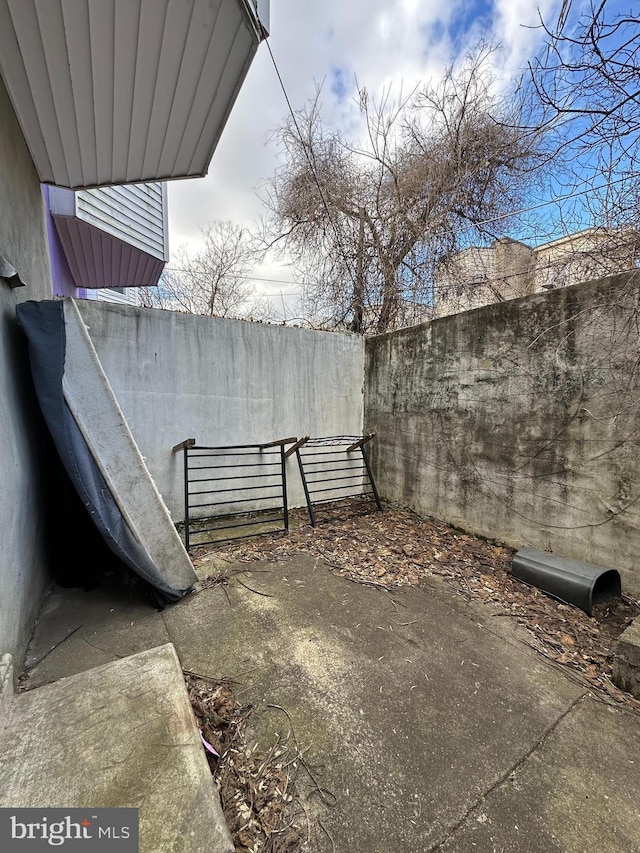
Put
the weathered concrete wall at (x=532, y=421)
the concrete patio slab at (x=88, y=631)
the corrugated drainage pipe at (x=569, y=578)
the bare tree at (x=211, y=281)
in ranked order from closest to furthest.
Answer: the concrete patio slab at (x=88, y=631) → the corrugated drainage pipe at (x=569, y=578) → the weathered concrete wall at (x=532, y=421) → the bare tree at (x=211, y=281)

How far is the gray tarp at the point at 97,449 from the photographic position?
78.9 inches

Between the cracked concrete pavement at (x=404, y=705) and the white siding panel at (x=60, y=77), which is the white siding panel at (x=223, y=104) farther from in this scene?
the cracked concrete pavement at (x=404, y=705)

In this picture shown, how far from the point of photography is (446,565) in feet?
9.78

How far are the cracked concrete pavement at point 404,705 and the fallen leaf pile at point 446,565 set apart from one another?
0.16 metres

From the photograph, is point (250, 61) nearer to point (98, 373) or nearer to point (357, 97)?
point (98, 373)

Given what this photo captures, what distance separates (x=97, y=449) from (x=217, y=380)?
1.74 m

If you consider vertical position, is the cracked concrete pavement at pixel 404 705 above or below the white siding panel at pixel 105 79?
below

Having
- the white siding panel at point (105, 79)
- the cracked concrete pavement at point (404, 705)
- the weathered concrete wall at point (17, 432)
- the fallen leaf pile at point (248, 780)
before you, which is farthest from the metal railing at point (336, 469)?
the white siding panel at point (105, 79)

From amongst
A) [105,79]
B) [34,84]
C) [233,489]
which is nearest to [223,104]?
[105,79]

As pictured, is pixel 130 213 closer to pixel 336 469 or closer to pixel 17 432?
pixel 17 432

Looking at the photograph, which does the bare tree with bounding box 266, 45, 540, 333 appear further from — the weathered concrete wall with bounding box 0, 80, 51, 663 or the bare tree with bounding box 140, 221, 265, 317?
the weathered concrete wall with bounding box 0, 80, 51, 663

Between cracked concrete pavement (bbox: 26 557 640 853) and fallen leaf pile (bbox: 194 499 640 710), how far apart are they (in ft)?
0.52

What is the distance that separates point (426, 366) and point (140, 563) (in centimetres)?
329

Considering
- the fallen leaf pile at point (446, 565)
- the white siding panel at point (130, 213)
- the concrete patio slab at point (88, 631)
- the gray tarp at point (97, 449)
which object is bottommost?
the fallen leaf pile at point (446, 565)
